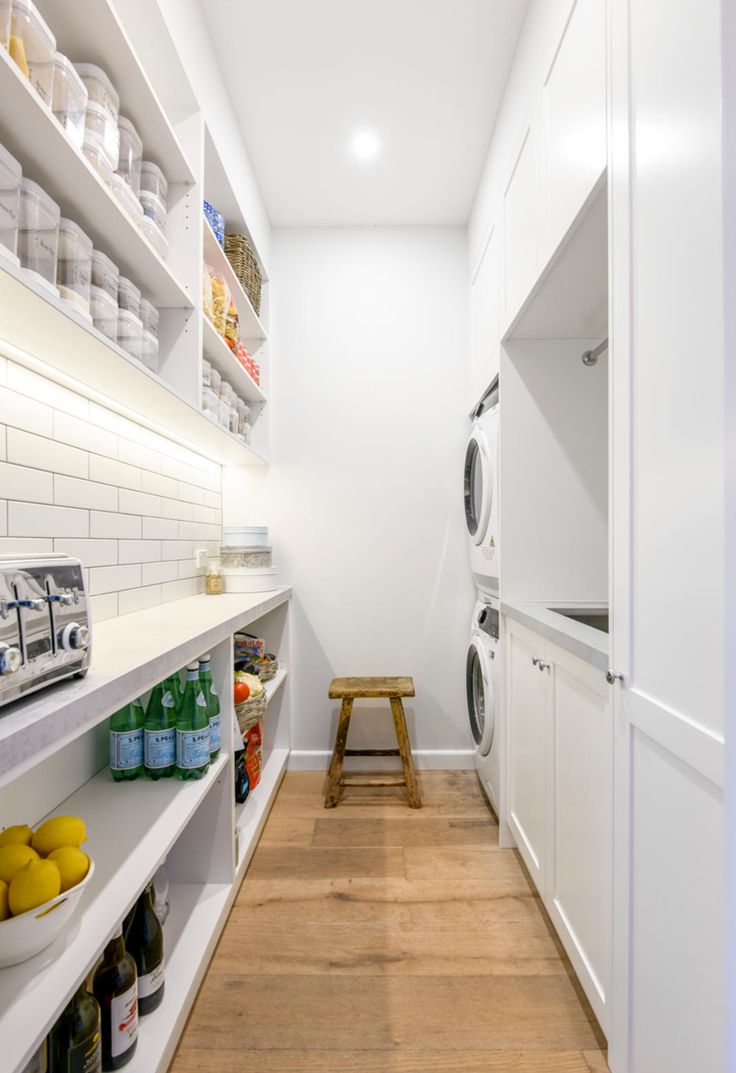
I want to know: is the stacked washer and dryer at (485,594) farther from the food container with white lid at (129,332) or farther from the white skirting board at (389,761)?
the food container with white lid at (129,332)

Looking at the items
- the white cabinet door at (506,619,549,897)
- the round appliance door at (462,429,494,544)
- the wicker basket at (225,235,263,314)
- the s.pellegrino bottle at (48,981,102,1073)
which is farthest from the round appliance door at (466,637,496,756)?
the wicker basket at (225,235,263,314)

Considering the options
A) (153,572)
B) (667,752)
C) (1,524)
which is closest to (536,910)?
(667,752)

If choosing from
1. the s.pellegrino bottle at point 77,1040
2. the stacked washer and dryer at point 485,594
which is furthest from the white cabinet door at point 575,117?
the s.pellegrino bottle at point 77,1040

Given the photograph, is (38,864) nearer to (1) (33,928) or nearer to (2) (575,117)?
(1) (33,928)

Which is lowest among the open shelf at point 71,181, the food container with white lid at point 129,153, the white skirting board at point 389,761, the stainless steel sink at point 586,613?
the white skirting board at point 389,761

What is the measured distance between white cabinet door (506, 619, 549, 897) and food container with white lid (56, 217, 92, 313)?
4.67ft

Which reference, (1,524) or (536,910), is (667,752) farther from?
(1,524)

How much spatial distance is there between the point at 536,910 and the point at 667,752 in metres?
1.12

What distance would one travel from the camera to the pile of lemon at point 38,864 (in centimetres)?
80

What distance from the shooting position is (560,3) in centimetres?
134

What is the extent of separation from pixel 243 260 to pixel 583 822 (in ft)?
7.63

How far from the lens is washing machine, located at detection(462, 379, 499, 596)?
2.04 m

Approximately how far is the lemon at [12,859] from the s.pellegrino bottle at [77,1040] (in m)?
0.25

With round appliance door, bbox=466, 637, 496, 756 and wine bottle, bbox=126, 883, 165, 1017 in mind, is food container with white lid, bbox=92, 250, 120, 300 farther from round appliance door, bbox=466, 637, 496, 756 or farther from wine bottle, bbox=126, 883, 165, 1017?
round appliance door, bbox=466, 637, 496, 756
